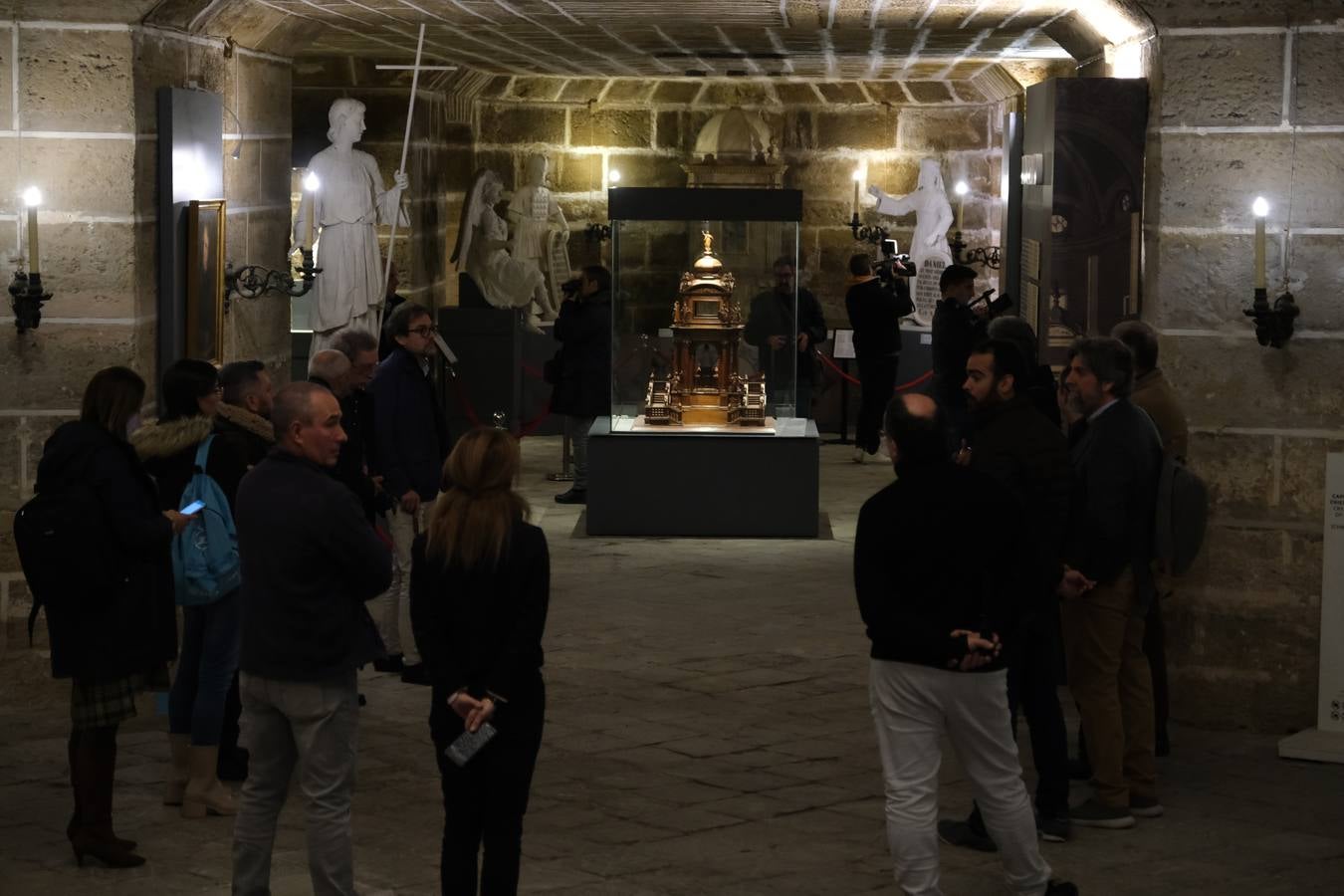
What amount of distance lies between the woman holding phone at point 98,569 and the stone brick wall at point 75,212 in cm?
189

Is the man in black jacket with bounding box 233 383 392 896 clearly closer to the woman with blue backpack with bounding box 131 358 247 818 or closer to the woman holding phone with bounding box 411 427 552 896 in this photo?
the woman holding phone with bounding box 411 427 552 896

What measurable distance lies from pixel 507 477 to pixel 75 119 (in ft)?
11.9

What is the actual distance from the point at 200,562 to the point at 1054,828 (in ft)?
8.79

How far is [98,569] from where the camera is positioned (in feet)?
18.4

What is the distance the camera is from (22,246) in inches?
292

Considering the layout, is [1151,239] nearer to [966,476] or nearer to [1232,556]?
[1232,556]

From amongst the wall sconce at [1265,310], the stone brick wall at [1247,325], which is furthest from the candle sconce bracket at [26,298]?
the wall sconce at [1265,310]

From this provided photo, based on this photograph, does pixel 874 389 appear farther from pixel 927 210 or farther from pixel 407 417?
pixel 407 417

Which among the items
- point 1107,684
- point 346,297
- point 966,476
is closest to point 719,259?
point 346,297

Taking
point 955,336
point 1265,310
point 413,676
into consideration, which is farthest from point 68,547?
point 955,336

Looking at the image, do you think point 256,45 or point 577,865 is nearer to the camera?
point 577,865

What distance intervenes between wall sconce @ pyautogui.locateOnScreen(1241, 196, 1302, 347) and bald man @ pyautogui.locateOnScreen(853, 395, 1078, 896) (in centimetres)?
267

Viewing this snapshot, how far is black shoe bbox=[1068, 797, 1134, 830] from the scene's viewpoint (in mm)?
6160

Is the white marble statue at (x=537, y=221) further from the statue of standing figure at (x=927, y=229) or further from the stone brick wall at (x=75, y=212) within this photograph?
the stone brick wall at (x=75, y=212)
